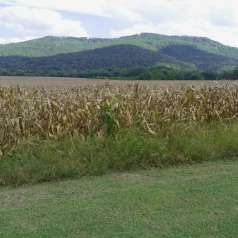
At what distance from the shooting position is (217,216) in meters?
5.07

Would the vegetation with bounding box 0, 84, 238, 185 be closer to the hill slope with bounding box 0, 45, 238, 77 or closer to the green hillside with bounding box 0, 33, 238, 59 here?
the hill slope with bounding box 0, 45, 238, 77

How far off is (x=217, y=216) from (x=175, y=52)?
5577 cm

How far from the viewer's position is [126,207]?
209 inches

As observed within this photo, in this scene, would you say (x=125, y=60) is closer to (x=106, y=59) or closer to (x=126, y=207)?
(x=106, y=59)

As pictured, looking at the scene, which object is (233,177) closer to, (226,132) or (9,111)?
(226,132)

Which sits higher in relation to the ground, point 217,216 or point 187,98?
point 187,98

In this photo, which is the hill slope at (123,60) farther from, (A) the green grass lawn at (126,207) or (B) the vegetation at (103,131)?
A: (A) the green grass lawn at (126,207)

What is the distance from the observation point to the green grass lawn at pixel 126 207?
462 centimetres

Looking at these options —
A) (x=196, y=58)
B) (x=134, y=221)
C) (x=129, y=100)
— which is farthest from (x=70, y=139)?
(x=196, y=58)

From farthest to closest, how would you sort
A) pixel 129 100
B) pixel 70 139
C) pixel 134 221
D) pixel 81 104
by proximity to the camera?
pixel 129 100 < pixel 81 104 < pixel 70 139 < pixel 134 221

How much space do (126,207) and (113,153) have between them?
226 centimetres

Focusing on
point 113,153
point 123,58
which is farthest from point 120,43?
point 113,153

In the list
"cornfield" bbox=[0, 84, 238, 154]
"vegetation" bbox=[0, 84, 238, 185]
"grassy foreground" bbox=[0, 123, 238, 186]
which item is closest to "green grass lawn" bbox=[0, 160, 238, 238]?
"grassy foreground" bbox=[0, 123, 238, 186]

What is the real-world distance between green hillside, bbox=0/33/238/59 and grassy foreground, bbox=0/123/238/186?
50.5 meters
